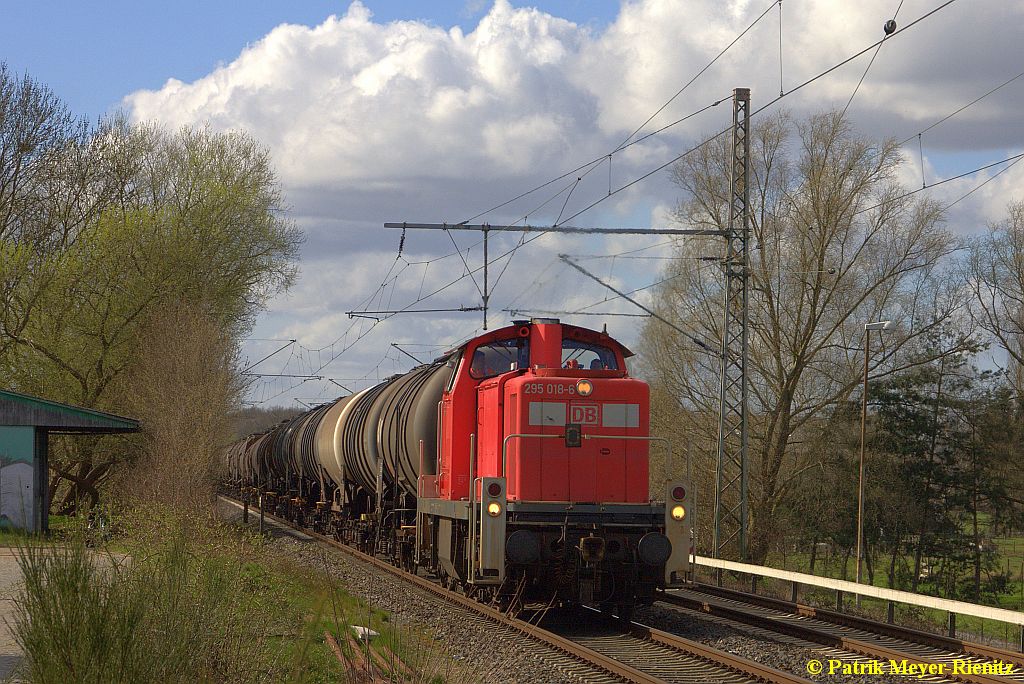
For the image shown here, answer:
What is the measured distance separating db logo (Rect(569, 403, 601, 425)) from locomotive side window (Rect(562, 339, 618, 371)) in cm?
103

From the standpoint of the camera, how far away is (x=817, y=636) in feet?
41.7

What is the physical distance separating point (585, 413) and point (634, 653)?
3073mm

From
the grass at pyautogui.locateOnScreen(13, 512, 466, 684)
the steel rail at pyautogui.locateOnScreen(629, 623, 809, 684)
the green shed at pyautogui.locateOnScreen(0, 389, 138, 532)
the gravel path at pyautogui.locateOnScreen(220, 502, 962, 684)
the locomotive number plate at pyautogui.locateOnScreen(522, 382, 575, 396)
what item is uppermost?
the locomotive number plate at pyautogui.locateOnScreen(522, 382, 575, 396)

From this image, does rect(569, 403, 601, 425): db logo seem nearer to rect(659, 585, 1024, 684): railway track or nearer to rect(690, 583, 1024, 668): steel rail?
rect(659, 585, 1024, 684): railway track

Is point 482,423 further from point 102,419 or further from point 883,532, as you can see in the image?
point 883,532

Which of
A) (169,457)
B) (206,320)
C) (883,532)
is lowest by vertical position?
(883,532)

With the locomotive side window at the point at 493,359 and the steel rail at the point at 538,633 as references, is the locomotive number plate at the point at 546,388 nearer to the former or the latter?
the locomotive side window at the point at 493,359

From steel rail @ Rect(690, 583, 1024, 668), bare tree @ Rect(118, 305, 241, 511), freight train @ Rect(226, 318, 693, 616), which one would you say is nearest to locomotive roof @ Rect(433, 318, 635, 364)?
freight train @ Rect(226, 318, 693, 616)

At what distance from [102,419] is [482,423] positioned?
15.7 m

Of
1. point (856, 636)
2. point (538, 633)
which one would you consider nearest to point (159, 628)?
point (538, 633)

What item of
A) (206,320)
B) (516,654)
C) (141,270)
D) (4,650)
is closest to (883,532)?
(206,320)

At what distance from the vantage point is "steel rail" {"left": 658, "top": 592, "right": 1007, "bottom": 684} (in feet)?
34.2

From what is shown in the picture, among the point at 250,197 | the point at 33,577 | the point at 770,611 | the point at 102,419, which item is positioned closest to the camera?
the point at 33,577

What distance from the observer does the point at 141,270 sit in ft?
119
